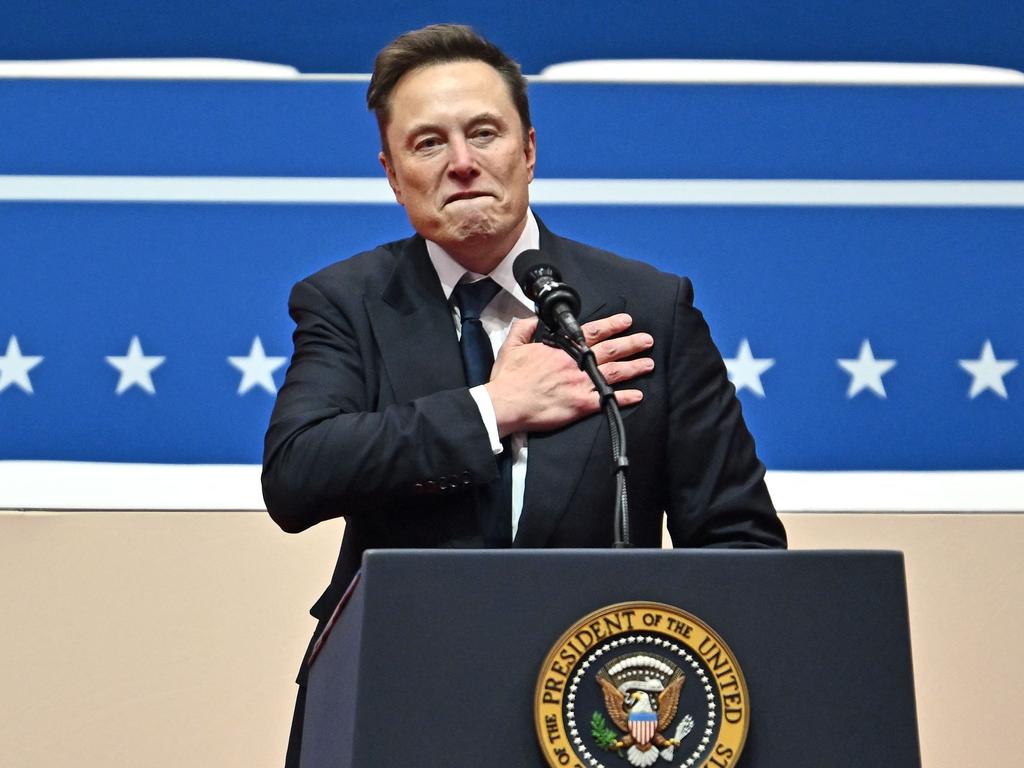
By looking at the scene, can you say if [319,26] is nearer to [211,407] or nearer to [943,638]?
[211,407]

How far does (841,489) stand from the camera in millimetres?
2605

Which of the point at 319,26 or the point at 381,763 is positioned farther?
the point at 319,26

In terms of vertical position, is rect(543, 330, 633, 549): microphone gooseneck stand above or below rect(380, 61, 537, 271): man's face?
below

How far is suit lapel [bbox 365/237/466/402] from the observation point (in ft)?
5.75

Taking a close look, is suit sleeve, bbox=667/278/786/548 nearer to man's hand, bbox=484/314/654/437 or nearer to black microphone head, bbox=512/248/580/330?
man's hand, bbox=484/314/654/437

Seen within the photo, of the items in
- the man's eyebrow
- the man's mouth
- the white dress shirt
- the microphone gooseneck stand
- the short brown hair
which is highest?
the short brown hair

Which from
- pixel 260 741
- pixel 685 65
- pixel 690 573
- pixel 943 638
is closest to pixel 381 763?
pixel 690 573

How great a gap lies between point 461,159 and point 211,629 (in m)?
1.13

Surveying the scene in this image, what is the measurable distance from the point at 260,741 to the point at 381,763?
1.44 metres

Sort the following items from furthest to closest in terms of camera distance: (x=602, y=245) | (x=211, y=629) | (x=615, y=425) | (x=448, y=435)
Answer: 1. (x=602, y=245)
2. (x=211, y=629)
3. (x=448, y=435)
4. (x=615, y=425)

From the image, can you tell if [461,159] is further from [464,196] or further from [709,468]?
[709,468]

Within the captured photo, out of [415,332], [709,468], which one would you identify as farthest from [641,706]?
[415,332]

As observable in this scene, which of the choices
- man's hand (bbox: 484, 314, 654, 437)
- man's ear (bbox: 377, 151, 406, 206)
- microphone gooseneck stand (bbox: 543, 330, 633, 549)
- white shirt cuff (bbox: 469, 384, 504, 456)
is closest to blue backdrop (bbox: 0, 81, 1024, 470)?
man's ear (bbox: 377, 151, 406, 206)

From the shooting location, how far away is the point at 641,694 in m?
1.21
